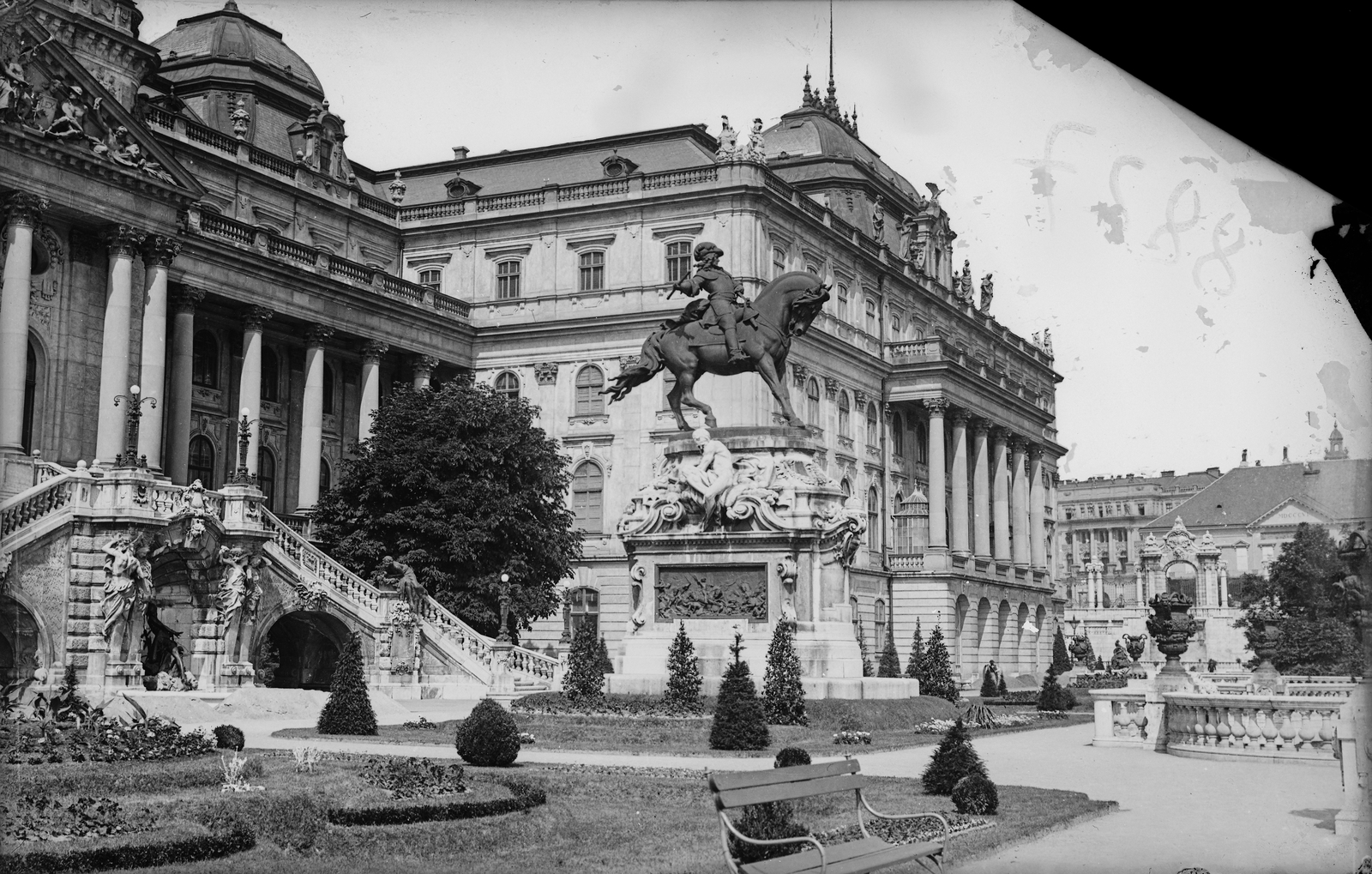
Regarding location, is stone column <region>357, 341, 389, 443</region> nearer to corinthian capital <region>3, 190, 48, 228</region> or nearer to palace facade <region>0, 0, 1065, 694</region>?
palace facade <region>0, 0, 1065, 694</region>

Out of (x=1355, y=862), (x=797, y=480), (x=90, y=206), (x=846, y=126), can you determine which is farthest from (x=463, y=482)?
(x=846, y=126)

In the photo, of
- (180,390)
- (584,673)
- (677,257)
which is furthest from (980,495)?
(584,673)

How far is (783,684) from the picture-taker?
2541cm

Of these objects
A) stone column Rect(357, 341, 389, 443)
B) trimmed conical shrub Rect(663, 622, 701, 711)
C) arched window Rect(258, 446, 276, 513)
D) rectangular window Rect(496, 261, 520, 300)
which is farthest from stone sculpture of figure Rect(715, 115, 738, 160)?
trimmed conical shrub Rect(663, 622, 701, 711)

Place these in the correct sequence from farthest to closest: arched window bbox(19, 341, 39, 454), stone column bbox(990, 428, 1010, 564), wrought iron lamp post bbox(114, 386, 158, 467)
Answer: stone column bbox(990, 428, 1010, 564) → wrought iron lamp post bbox(114, 386, 158, 467) → arched window bbox(19, 341, 39, 454)

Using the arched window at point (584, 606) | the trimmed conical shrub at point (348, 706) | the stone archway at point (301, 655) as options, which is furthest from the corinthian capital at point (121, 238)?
the arched window at point (584, 606)

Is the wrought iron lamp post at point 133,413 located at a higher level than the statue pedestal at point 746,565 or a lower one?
higher

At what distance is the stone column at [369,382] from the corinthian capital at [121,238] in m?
15.8

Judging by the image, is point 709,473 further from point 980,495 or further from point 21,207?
point 980,495

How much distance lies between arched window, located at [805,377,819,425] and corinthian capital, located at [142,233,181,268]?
31.0 m

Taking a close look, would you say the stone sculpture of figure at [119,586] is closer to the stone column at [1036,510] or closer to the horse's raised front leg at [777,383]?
the horse's raised front leg at [777,383]

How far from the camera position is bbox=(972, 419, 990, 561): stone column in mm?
→ 83438

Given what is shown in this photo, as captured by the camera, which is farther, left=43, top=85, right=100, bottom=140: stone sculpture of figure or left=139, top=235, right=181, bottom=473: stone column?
left=139, top=235, right=181, bottom=473: stone column

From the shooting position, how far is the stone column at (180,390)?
4944 centimetres
